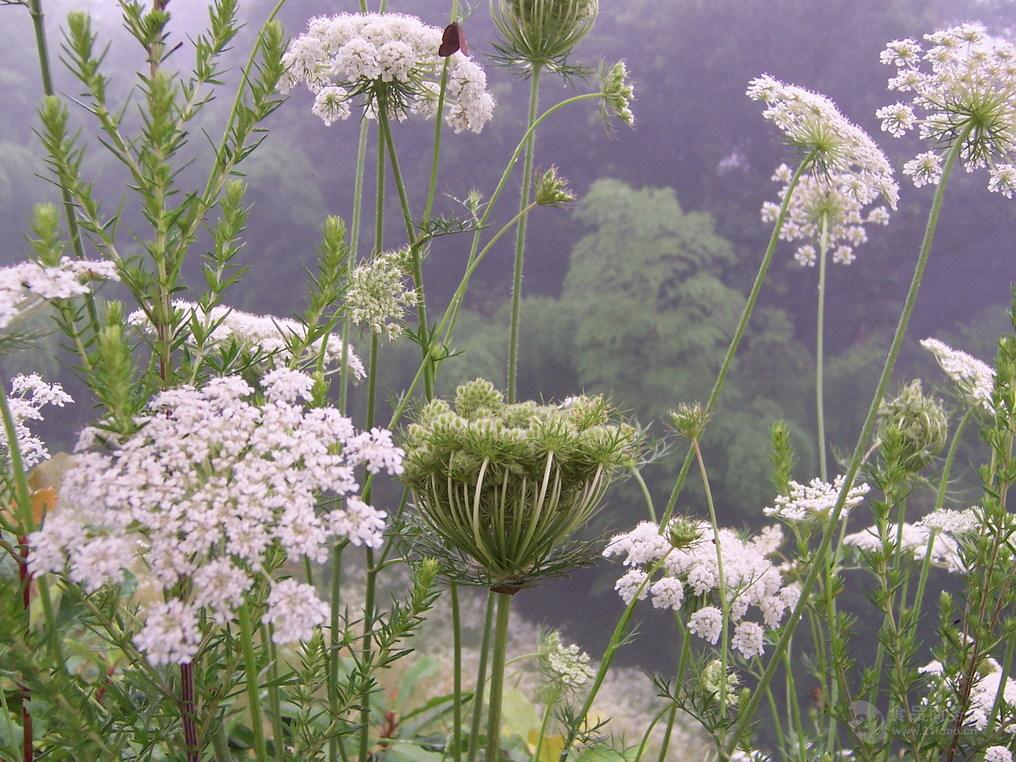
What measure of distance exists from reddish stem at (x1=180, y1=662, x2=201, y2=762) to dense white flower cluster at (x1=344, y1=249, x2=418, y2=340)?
49 centimetres

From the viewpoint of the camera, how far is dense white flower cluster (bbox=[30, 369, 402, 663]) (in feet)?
1.82

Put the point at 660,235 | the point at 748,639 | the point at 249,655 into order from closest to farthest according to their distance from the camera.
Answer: the point at 249,655 → the point at 748,639 → the point at 660,235

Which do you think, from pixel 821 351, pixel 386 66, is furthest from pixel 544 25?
pixel 821 351

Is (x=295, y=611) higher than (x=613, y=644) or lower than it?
higher

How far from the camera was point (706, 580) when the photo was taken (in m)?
1.17

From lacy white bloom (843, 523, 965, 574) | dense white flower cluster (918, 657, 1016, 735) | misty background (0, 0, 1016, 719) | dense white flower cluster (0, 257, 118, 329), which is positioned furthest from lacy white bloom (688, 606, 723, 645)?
misty background (0, 0, 1016, 719)

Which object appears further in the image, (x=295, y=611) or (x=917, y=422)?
(x=917, y=422)

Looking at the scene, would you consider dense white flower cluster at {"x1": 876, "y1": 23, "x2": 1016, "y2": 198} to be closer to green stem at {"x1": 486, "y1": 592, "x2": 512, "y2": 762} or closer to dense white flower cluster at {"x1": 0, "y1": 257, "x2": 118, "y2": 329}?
green stem at {"x1": 486, "y1": 592, "x2": 512, "y2": 762}

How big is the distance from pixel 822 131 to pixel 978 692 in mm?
826

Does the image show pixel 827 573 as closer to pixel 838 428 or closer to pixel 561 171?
pixel 838 428

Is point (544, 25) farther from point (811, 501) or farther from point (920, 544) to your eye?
point (920, 544)

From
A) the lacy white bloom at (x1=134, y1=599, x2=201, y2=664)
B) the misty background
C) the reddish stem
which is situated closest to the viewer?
the lacy white bloom at (x1=134, y1=599, x2=201, y2=664)

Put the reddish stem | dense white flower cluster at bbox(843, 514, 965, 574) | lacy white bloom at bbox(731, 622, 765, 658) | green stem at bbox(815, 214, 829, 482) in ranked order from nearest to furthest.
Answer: the reddish stem, lacy white bloom at bbox(731, 622, 765, 658), green stem at bbox(815, 214, 829, 482), dense white flower cluster at bbox(843, 514, 965, 574)

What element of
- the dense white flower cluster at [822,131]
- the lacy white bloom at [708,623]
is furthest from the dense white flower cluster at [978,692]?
the dense white flower cluster at [822,131]
